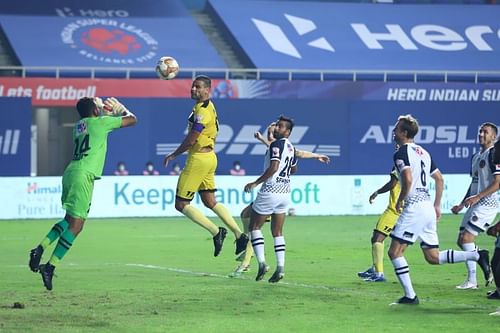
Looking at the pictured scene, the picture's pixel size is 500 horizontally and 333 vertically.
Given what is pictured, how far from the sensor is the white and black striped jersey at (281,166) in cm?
1622

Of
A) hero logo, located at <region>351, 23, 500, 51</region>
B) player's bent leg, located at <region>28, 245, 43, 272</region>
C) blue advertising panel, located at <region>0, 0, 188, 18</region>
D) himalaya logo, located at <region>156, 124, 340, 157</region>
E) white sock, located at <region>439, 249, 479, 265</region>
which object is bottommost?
player's bent leg, located at <region>28, 245, 43, 272</region>

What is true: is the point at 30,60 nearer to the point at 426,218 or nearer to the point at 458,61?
the point at 458,61

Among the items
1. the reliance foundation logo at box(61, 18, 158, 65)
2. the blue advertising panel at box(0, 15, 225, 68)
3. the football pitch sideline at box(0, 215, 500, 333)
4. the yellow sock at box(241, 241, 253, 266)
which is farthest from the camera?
the reliance foundation logo at box(61, 18, 158, 65)

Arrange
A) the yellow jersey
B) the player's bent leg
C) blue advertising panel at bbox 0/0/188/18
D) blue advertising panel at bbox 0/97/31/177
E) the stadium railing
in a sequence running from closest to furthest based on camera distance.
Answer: the player's bent leg → the yellow jersey → blue advertising panel at bbox 0/97/31/177 → the stadium railing → blue advertising panel at bbox 0/0/188/18

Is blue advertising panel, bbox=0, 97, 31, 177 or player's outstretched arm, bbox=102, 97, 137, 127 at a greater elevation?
blue advertising panel, bbox=0, 97, 31, 177

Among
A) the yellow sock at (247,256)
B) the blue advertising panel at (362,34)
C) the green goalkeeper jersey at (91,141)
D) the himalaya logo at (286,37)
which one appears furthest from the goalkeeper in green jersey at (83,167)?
the himalaya logo at (286,37)

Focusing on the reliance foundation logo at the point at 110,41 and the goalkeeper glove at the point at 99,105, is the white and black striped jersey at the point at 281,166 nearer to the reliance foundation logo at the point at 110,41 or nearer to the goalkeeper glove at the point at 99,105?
the goalkeeper glove at the point at 99,105

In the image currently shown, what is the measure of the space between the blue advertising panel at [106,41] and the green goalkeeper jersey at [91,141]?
1003 inches

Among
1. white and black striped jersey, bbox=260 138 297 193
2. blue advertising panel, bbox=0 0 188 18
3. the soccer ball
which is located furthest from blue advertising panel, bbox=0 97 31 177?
white and black striped jersey, bbox=260 138 297 193

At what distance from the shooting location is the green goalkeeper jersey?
15117 mm

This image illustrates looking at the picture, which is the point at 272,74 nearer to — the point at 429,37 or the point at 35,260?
the point at 429,37

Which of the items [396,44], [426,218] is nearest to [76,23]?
[396,44]

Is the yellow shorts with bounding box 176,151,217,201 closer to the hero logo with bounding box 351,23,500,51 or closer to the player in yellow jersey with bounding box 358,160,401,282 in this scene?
the player in yellow jersey with bounding box 358,160,401,282

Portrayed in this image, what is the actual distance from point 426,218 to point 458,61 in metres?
33.3
